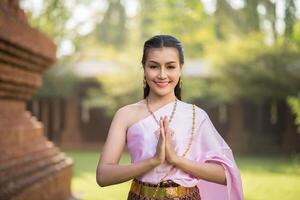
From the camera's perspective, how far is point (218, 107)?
19.3 metres

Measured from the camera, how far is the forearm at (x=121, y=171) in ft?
6.82

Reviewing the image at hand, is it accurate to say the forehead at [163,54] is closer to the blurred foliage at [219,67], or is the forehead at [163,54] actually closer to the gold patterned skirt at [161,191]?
the gold patterned skirt at [161,191]

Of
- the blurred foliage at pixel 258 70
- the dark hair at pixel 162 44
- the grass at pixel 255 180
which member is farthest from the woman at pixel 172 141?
the blurred foliage at pixel 258 70

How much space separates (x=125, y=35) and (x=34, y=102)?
34.4 feet

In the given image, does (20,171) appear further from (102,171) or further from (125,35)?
(125,35)

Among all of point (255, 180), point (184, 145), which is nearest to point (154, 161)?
point (184, 145)

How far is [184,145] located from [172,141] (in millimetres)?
82

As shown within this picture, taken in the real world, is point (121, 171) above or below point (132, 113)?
below

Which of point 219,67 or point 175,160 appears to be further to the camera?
point 219,67

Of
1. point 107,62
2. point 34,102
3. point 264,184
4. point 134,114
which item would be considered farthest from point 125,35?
point 134,114

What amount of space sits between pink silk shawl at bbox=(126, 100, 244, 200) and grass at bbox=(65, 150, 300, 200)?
4.82 m

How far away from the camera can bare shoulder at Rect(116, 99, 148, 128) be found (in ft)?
7.45

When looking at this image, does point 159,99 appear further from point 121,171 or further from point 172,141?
point 121,171

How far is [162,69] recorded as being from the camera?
7.30ft
